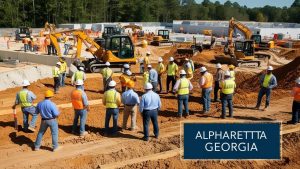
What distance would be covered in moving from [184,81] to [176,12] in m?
96.7

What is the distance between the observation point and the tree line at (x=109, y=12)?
246 ft

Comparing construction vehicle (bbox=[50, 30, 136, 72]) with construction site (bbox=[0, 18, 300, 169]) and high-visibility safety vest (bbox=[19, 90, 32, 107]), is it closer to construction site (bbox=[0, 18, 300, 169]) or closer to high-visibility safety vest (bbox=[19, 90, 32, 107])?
construction site (bbox=[0, 18, 300, 169])

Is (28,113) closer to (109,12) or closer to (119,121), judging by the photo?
(119,121)

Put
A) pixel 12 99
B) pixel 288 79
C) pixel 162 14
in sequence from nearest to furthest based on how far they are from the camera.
→ pixel 12 99 → pixel 288 79 → pixel 162 14

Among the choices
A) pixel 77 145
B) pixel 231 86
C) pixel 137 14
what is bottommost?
pixel 77 145

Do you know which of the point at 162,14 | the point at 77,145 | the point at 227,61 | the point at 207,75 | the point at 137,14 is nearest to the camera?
the point at 77,145

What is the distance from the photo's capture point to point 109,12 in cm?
9125

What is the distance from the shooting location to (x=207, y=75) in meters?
14.5

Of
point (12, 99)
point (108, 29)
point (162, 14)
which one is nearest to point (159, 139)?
point (12, 99)

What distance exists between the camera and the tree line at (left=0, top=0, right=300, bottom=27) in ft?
246

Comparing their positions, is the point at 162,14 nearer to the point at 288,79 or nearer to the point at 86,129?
the point at 288,79

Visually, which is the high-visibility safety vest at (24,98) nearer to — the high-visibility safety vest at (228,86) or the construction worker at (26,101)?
the construction worker at (26,101)

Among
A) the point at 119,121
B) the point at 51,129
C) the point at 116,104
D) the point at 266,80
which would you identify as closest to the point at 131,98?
the point at 116,104

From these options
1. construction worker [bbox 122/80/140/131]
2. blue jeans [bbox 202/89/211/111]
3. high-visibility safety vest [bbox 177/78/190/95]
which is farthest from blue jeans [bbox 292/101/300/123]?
construction worker [bbox 122/80/140/131]
